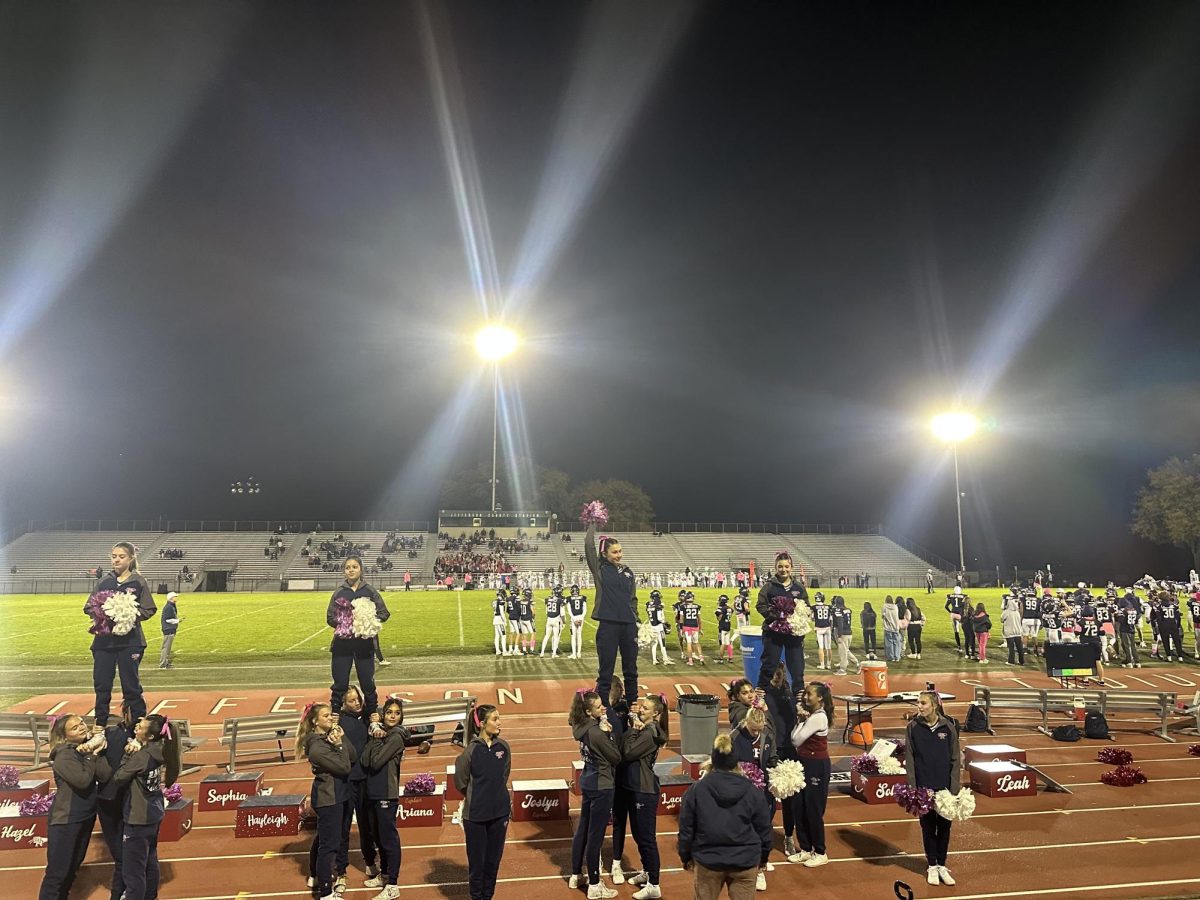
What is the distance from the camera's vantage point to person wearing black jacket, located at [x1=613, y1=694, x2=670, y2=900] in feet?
20.8

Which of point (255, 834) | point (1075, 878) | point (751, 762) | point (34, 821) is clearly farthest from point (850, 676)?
point (34, 821)

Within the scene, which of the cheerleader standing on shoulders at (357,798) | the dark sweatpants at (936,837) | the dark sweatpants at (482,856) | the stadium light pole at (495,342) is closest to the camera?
the dark sweatpants at (482,856)

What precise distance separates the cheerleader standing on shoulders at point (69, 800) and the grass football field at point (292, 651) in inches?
459

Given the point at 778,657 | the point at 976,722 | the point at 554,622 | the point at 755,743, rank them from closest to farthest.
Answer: the point at 755,743, the point at 778,657, the point at 976,722, the point at 554,622

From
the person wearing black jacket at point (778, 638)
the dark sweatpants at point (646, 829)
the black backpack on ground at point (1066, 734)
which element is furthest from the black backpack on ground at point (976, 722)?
the dark sweatpants at point (646, 829)

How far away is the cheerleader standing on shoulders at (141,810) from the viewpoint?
571cm

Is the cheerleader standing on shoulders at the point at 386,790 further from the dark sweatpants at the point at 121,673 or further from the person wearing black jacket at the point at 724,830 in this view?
the dark sweatpants at the point at 121,673

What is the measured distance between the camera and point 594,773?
627 cm

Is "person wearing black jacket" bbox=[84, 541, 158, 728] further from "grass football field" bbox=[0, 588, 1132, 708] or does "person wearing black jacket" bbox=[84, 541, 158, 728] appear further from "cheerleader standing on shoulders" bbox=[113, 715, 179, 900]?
"grass football field" bbox=[0, 588, 1132, 708]

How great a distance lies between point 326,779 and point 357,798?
A: 1.31 feet

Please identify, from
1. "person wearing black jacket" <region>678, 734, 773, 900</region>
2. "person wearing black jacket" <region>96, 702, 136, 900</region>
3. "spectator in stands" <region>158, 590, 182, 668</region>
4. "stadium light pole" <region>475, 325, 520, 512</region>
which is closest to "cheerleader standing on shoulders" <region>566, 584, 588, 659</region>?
"spectator in stands" <region>158, 590, 182, 668</region>

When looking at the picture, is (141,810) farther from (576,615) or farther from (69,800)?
(576,615)

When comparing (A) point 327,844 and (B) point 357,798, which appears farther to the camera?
(B) point 357,798

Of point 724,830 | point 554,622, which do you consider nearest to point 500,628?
point 554,622
